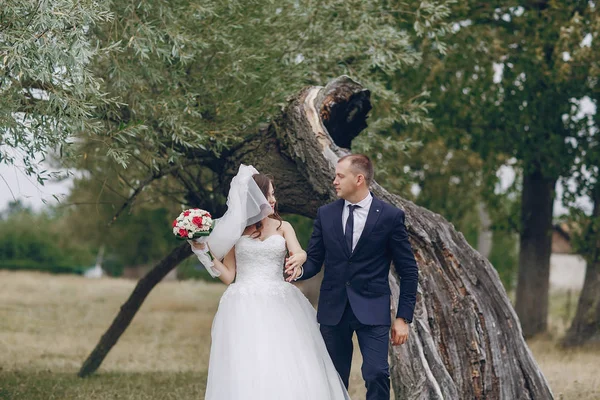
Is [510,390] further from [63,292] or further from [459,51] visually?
[63,292]

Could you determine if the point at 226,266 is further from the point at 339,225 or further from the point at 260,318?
the point at 339,225

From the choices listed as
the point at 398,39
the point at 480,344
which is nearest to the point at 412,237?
the point at 480,344

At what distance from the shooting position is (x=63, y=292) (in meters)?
30.2

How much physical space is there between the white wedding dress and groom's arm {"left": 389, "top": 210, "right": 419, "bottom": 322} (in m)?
0.87

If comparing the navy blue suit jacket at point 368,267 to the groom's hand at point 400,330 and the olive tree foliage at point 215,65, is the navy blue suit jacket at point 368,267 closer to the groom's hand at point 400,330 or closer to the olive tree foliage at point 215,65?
the groom's hand at point 400,330

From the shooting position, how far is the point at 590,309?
17719 mm

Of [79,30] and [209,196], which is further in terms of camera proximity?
[209,196]

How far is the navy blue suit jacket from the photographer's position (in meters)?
6.56

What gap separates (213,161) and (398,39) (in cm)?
347

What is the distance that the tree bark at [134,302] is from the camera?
1220 cm

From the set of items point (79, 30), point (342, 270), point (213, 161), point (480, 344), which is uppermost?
point (79, 30)

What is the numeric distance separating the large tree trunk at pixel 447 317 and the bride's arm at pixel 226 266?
1964 mm

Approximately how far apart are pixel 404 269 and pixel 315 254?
0.80m

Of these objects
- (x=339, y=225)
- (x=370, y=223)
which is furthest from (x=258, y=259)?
(x=370, y=223)
